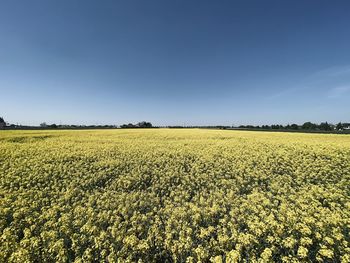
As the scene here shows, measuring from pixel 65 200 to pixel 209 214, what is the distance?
22.2 ft

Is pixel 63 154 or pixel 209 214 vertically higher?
pixel 63 154

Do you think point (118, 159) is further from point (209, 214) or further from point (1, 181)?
point (209, 214)

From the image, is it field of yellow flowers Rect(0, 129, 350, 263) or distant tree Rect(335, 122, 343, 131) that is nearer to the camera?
field of yellow flowers Rect(0, 129, 350, 263)

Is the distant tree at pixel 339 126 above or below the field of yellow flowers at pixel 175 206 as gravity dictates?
above

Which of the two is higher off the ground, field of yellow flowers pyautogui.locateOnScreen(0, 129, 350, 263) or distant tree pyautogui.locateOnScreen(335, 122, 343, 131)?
distant tree pyautogui.locateOnScreen(335, 122, 343, 131)

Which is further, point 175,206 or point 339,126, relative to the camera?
point 339,126

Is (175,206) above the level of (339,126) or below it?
below

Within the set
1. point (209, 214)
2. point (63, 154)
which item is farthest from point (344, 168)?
point (63, 154)

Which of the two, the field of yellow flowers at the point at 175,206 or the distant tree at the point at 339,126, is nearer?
the field of yellow flowers at the point at 175,206

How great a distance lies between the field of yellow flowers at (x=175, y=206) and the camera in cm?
563

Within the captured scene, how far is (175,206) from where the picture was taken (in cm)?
856

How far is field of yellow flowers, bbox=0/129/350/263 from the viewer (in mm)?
5629

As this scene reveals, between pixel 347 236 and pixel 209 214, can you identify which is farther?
pixel 209 214

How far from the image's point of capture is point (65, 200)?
8719mm
